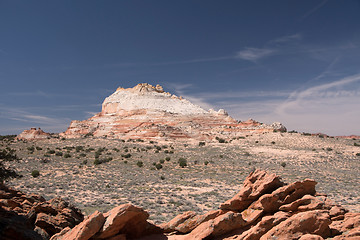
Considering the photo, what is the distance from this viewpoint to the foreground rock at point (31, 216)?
6114 mm

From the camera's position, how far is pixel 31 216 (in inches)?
288

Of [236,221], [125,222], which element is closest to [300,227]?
[236,221]

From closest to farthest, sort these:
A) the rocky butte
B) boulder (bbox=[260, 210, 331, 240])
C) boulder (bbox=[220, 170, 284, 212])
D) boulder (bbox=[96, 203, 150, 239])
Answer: boulder (bbox=[260, 210, 331, 240]) < boulder (bbox=[96, 203, 150, 239]) < boulder (bbox=[220, 170, 284, 212]) < the rocky butte

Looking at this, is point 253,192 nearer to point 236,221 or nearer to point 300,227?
point 236,221

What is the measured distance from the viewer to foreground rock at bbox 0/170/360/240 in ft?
17.6

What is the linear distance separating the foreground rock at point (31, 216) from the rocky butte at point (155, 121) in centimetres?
4078

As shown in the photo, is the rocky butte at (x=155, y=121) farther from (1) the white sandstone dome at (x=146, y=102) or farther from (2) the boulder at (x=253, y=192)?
(2) the boulder at (x=253, y=192)

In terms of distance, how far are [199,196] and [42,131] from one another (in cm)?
6217

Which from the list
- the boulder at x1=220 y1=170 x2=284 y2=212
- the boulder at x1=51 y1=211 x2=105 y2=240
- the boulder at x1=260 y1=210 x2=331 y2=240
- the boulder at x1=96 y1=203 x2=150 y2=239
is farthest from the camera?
the boulder at x1=220 y1=170 x2=284 y2=212

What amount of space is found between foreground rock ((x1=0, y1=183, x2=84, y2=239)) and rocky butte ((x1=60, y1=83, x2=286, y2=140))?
4078 cm

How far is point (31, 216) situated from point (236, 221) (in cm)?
671

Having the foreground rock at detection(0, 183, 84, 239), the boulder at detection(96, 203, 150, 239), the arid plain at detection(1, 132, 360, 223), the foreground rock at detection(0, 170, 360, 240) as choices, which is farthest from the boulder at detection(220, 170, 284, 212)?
the foreground rock at detection(0, 183, 84, 239)

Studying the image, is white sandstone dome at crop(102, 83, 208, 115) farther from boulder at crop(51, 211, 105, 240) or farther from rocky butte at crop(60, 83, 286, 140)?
boulder at crop(51, 211, 105, 240)

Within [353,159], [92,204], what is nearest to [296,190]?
[92,204]
